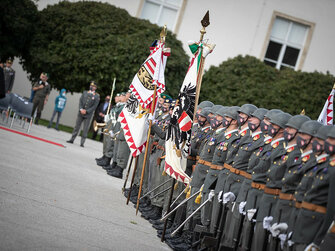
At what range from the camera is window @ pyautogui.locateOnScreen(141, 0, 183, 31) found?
1193 inches

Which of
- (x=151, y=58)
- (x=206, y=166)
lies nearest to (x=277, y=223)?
(x=206, y=166)

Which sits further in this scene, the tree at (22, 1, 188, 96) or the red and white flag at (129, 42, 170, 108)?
the tree at (22, 1, 188, 96)

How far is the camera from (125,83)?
24.7 meters

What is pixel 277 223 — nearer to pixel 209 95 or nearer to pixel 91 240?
pixel 91 240

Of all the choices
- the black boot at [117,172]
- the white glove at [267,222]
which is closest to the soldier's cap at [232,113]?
A: the white glove at [267,222]

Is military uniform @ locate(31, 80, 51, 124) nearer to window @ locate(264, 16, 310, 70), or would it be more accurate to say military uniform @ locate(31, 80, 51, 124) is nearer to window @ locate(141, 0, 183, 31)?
window @ locate(141, 0, 183, 31)

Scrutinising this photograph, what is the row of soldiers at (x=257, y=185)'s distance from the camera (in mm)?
5445

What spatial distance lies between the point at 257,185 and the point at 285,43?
24.9 metres

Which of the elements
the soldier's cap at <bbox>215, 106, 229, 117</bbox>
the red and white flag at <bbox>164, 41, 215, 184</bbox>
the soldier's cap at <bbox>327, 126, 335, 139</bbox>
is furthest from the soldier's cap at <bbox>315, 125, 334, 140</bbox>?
the red and white flag at <bbox>164, 41, 215, 184</bbox>

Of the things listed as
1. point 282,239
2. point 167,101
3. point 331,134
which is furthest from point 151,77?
point 331,134

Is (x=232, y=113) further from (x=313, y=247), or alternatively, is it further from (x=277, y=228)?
(x=313, y=247)

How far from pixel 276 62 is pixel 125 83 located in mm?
10086

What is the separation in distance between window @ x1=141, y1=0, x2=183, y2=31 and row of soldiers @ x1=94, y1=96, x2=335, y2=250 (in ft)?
71.4

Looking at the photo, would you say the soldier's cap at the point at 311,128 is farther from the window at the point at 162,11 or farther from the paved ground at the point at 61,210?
the window at the point at 162,11
